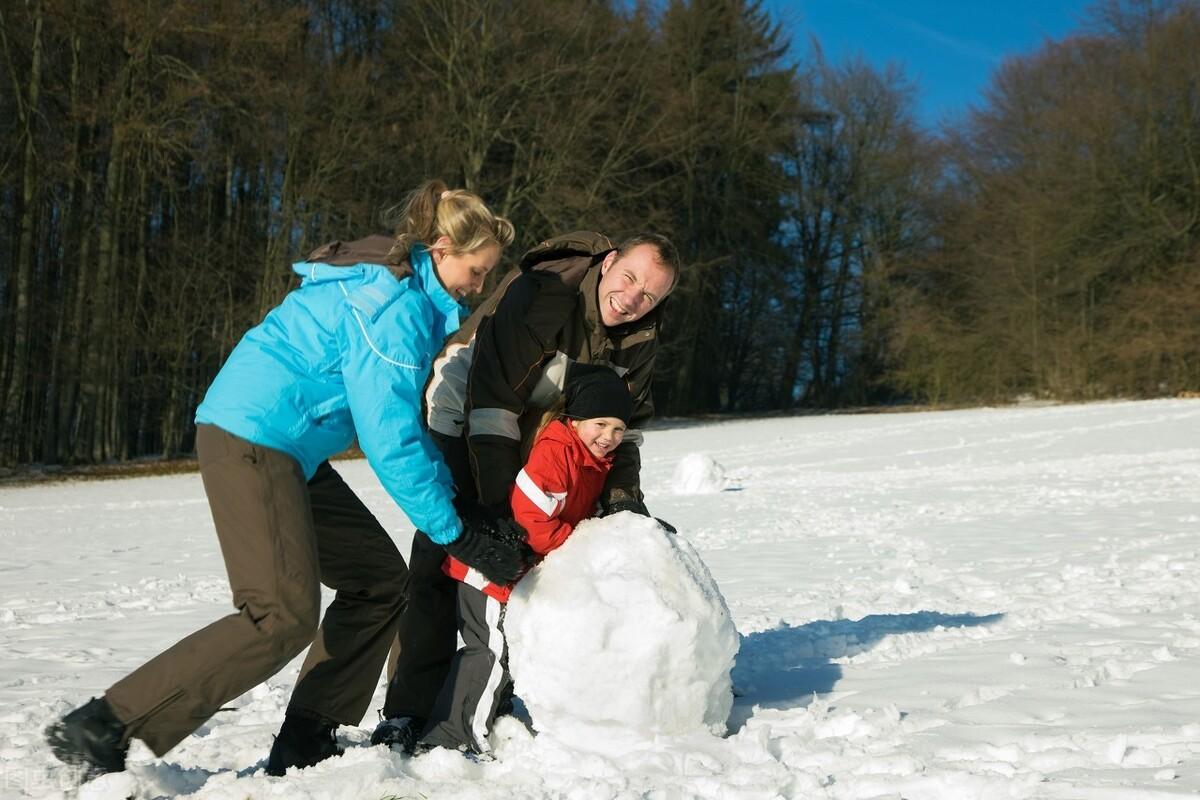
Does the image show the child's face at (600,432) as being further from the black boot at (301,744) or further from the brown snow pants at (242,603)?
the black boot at (301,744)

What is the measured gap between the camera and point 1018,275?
35.8 m

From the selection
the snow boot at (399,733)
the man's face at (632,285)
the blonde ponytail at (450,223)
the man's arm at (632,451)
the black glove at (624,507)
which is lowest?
the snow boot at (399,733)

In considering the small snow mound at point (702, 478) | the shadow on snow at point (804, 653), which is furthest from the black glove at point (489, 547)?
the small snow mound at point (702, 478)

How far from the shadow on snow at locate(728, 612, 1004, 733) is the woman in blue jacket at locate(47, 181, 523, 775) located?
1250 millimetres

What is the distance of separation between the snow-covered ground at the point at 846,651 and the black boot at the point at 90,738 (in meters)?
0.06

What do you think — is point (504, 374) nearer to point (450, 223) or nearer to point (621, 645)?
point (450, 223)

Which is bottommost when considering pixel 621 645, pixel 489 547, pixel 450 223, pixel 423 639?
pixel 423 639

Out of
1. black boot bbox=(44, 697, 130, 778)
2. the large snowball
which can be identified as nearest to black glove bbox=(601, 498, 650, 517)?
the large snowball

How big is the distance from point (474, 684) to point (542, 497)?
66 centimetres

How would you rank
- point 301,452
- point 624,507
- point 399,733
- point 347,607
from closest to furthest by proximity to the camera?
point 301,452 < point 347,607 < point 399,733 < point 624,507

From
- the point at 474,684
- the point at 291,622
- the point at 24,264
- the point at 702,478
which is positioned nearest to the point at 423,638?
the point at 474,684

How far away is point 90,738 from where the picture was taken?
2.92 meters

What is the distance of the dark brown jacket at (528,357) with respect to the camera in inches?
147

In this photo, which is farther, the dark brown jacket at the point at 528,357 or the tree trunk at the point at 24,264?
the tree trunk at the point at 24,264
